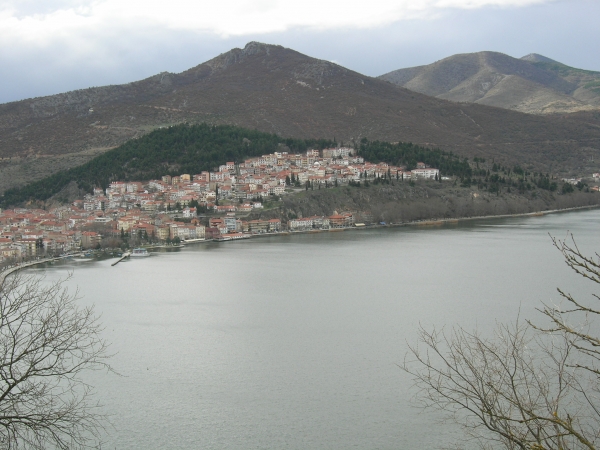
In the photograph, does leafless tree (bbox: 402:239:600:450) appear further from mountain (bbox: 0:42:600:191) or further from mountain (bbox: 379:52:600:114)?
mountain (bbox: 379:52:600:114)

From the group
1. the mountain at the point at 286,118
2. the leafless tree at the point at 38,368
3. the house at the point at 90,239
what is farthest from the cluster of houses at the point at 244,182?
the leafless tree at the point at 38,368

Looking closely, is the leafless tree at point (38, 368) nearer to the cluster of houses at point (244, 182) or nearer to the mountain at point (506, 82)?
the cluster of houses at point (244, 182)

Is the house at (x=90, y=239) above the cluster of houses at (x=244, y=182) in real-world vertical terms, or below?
below

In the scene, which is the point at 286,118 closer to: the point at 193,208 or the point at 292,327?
the point at 193,208

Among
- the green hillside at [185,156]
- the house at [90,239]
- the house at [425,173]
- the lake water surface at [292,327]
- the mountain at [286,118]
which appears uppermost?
the mountain at [286,118]

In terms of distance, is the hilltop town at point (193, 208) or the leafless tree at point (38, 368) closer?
the leafless tree at point (38, 368)

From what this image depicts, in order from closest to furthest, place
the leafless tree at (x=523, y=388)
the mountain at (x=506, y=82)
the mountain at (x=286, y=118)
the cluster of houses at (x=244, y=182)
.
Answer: the leafless tree at (x=523, y=388)
the cluster of houses at (x=244, y=182)
the mountain at (x=286, y=118)
the mountain at (x=506, y=82)

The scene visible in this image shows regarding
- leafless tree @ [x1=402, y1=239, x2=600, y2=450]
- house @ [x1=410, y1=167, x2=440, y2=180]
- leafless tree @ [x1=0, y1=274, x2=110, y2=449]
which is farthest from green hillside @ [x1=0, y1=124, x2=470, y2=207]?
leafless tree @ [x1=0, y1=274, x2=110, y2=449]
